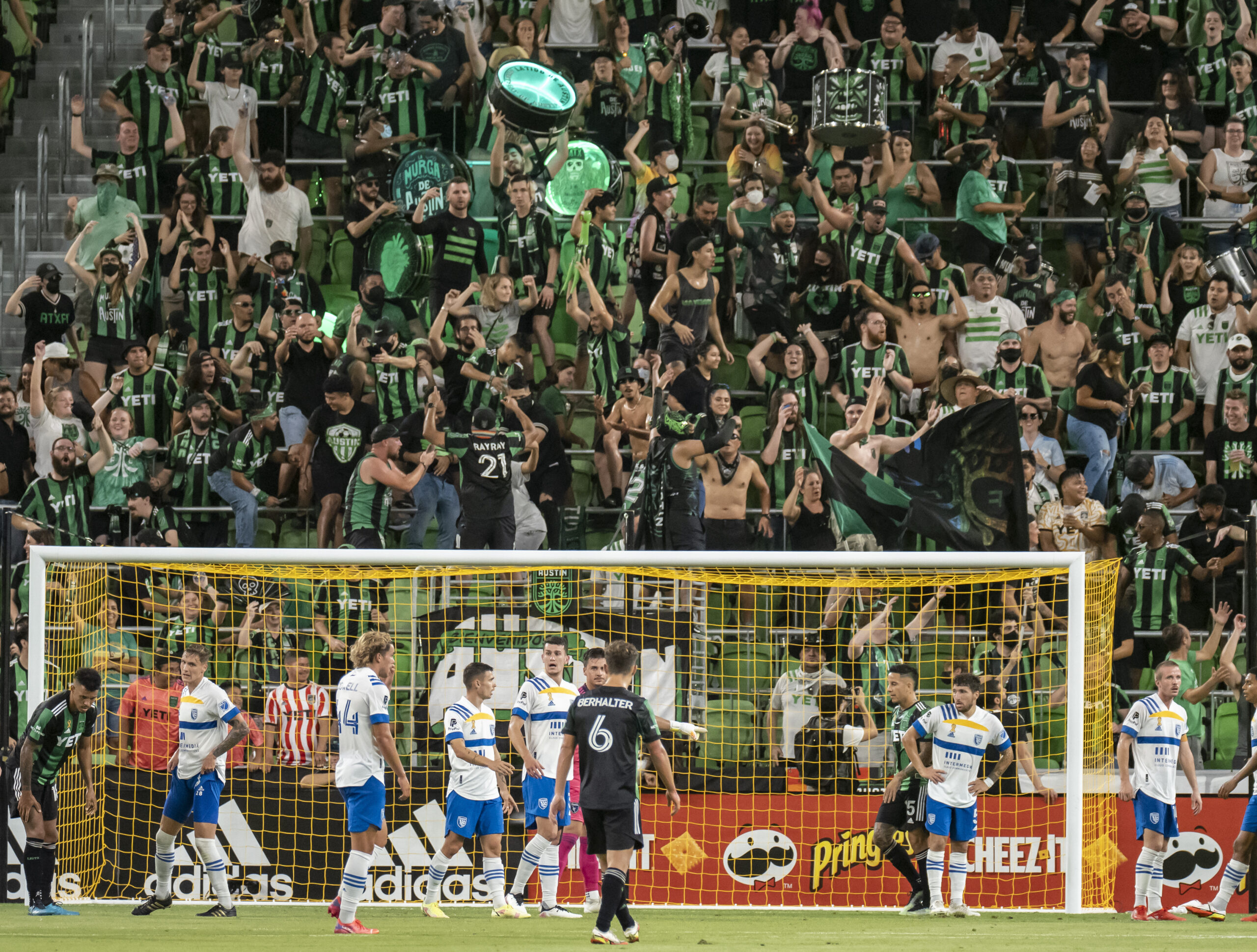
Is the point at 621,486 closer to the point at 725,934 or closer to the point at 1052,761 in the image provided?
the point at 1052,761

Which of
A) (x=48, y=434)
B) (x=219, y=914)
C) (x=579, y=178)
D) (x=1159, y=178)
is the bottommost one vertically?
(x=219, y=914)

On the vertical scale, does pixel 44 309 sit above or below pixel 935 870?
above

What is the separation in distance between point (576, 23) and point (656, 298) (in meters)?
4.68

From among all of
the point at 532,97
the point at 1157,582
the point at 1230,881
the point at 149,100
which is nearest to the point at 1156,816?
the point at 1230,881

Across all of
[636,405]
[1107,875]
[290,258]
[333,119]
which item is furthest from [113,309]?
[1107,875]

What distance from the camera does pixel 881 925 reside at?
11.0m

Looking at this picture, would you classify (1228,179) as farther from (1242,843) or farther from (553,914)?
(553,914)

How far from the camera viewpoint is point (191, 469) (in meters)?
15.4


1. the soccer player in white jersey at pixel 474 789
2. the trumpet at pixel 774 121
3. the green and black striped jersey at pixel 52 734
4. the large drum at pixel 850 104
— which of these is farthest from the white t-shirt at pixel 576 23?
the green and black striped jersey at pixel 52 734

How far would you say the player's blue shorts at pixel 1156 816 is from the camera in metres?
11.9

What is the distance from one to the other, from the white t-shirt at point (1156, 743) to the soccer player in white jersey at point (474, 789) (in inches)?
178

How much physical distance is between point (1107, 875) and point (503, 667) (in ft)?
16.1

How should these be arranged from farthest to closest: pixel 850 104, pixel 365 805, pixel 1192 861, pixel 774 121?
pixel 774 121 → pixel 850 104 → pixel 1192 861 → pixel 365 805

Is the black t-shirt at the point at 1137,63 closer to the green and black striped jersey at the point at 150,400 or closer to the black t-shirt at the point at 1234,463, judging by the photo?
Answer: the black t-shirt at the point at 1234,463
